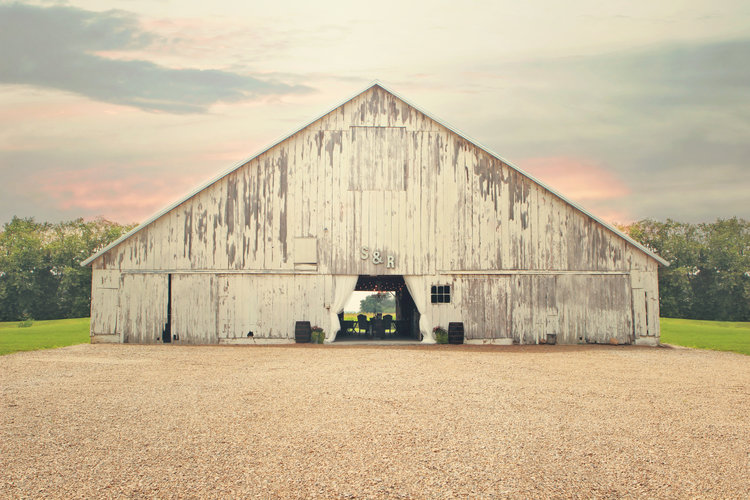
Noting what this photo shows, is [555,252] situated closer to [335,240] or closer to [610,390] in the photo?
[335,240]

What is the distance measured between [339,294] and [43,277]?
4161 centimetres

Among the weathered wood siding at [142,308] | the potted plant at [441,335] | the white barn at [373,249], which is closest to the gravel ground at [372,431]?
the potted plant at [441,335]

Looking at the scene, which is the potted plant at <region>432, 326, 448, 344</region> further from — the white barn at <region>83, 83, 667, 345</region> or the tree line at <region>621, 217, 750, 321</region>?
the tree line at <region>621, 217, 750, 321</region>

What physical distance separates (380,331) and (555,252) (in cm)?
791

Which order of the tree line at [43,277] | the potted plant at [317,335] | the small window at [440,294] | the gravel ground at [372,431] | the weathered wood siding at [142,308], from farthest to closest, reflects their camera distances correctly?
the tree line at [43,277] < the small window at [440,294] < the weathered wood siding at [142,308] < the potted plant at [317,335] < the gravel ground at [372,431]

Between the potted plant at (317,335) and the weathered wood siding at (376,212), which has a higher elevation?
the weathered wood siding at (376,212)

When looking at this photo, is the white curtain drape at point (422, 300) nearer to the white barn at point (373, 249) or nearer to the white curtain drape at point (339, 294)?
the white barn at point (373, 249)

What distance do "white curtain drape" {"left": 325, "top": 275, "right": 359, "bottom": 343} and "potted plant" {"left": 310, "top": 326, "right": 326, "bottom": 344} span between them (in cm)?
37

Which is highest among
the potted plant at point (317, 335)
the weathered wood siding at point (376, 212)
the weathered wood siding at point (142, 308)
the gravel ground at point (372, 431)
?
the weathered wood siding at point (376, 212)

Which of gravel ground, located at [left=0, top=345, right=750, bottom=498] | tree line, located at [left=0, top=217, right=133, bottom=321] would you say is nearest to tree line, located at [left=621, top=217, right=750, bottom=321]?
gravel ground, located at [left=0, top=345, right=750, bottom=498]

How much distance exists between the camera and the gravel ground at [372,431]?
5883mm

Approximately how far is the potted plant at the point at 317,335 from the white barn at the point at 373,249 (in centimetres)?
31

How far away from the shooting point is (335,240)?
2128 cm

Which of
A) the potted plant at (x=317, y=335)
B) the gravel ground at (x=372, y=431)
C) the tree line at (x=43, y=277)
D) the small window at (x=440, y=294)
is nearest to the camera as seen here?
the gravel ground at (x=372, y=431)
